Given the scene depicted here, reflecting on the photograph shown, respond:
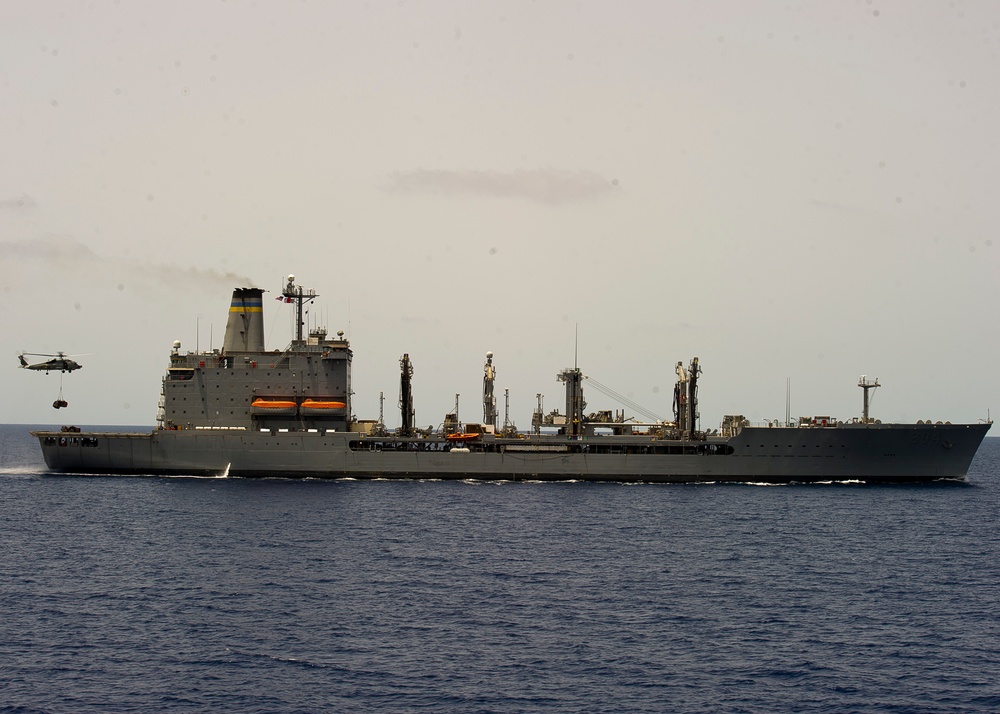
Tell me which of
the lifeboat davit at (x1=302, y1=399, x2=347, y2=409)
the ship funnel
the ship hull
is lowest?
the ship hull

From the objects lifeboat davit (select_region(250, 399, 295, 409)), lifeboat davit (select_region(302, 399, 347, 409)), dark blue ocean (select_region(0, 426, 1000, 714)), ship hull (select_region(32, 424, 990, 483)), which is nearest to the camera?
dark blue ocean (select_region(0, 426, 1000, 714))

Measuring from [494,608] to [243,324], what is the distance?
136ft

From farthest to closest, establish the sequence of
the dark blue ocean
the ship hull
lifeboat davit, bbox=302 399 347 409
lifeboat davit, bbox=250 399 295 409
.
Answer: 1. lifeboat davit, bbox=302 399 347 409
2. lifeboat davit, bbox=250 399 295 409
3. the ship hull
4. the dark blue ocean

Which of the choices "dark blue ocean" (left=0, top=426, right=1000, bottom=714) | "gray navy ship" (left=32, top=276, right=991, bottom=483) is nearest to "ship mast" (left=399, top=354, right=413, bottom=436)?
"gray navy ship" (left=32, top=276, right=991, bottom=483)

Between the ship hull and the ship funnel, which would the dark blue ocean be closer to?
the ship hull

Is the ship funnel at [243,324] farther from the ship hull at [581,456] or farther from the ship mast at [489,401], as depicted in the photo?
the ship mast at [489,401]

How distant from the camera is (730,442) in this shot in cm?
6400

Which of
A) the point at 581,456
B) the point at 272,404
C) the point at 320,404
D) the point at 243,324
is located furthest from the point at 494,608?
the point at 243,324

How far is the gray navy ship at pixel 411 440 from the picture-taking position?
6353cm

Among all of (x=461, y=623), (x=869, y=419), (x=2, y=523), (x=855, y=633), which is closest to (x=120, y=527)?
(x=2, y=523)

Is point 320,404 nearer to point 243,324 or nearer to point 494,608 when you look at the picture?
point 243,324

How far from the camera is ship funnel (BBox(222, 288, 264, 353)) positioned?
6719cm

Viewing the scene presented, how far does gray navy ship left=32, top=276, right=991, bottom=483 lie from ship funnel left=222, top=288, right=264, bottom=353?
3.6 inches

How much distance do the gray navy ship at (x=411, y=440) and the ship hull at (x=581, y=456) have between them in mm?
69
